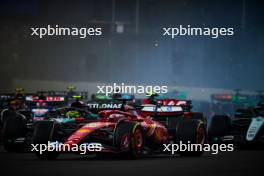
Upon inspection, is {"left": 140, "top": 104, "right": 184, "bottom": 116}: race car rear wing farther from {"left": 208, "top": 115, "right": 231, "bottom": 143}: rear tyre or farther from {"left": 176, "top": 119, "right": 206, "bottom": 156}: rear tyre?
{"left": 208, "top": 115, "right": 231, "bottom": 143}: rear tyre

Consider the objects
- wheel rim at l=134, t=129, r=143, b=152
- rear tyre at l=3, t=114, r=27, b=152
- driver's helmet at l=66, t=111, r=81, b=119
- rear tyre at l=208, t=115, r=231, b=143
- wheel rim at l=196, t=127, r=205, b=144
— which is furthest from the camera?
rear tyre at l=208, t=115, r=231, b=143

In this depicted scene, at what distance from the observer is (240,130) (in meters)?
25.2

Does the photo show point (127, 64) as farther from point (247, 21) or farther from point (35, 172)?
point (35, 172)

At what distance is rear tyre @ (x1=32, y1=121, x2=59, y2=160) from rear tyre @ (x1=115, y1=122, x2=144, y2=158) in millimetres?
1406

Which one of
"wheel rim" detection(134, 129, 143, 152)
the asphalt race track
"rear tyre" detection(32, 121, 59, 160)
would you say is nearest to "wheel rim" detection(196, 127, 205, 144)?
the asphalt race track

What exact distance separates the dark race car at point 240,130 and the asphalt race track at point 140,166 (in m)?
3.92

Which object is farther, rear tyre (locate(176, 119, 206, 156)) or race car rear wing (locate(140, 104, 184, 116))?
race car rear wing (locate(140, 104, 184, 116))

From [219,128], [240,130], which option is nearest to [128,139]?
[219,128]

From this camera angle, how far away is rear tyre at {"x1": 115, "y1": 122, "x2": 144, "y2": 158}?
18844 millimetres

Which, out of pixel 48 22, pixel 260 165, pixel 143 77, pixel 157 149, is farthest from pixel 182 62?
pixel 260 165

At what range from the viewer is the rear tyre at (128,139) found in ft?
61.8

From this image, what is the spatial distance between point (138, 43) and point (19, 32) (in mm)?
6538

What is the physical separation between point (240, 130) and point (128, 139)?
6.91 metres

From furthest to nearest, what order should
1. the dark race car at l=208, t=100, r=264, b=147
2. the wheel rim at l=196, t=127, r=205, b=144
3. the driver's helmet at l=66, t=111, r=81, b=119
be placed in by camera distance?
the dark race car at l=208, t=100, r=264, b=147
the wheel rim at l=196, t=127, r=205, b=144
the driver's helmet at l=66, t=111, r=81, b=119
